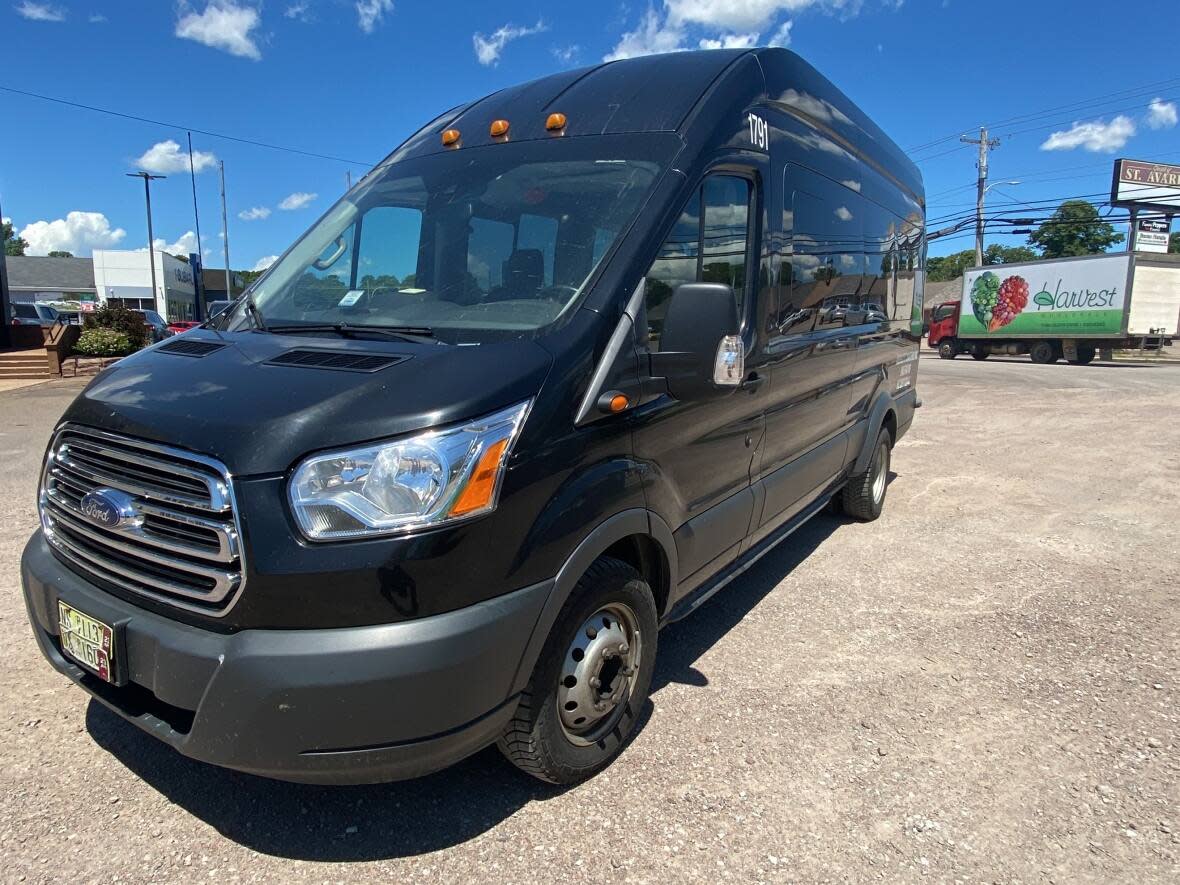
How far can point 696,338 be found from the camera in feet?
8.51

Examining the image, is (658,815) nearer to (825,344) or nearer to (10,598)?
(825,344)

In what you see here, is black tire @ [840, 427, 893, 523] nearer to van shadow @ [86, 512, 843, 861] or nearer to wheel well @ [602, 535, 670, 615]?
wheel well @ [602, 535, 670, 615]

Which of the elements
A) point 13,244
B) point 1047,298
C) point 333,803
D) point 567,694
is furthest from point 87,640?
point 13,244

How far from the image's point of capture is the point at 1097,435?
10.6 metres

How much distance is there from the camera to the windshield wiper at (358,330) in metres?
2.58

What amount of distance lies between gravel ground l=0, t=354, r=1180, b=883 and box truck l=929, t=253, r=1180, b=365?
26333 mm

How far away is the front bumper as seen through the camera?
2.00 m

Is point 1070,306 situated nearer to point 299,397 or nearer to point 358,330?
point 358,330

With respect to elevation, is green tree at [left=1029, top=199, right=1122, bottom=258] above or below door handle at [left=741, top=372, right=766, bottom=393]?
above

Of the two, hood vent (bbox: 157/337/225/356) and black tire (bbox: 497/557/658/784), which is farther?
hood vent (bbox: 157/337/225/356)

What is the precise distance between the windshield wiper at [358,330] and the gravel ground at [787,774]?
5.22 ft

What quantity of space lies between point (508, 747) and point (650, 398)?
1261 mm

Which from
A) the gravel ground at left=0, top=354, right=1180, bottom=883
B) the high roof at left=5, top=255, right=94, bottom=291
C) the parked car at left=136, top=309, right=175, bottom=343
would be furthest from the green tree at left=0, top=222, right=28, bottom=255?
the gravel ground at left=0, top=354, right=1180, bottom=883

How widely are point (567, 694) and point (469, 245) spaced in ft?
5.57
